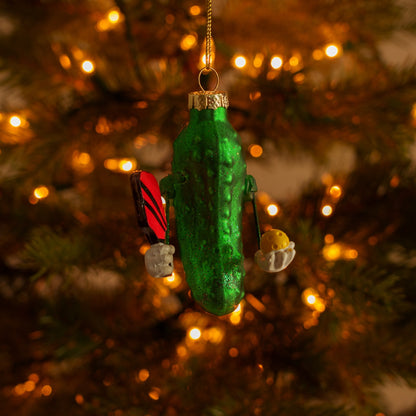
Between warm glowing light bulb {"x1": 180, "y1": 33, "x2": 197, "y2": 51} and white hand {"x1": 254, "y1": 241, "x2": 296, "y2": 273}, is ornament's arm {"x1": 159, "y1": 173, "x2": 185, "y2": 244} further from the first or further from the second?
warm glowing light bulb {"x1": 180, "y1": 33, "x2": 197, "y2": 51}

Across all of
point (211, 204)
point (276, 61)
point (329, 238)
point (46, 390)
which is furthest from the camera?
point (46, 390)

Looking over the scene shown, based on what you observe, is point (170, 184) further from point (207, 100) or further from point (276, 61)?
point (276, 61)

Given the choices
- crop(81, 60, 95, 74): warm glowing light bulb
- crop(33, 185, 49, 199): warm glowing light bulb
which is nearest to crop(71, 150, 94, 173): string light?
crop(33, 185, 49, 199): warm glowing light bulb

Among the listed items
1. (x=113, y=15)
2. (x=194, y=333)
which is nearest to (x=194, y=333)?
(x=194, y=333)

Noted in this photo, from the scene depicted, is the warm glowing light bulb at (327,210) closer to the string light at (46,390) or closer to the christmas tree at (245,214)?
the christmas tree at (245,214)

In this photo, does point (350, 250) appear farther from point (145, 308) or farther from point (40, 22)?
point (40, 22)

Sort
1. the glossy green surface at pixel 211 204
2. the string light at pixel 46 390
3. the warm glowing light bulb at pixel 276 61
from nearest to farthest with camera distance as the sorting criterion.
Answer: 1. the glossy green surface at pixel 211 204
2. the warm glowing light bulb at pixel 276 61
3. the string light at pixel 46 390

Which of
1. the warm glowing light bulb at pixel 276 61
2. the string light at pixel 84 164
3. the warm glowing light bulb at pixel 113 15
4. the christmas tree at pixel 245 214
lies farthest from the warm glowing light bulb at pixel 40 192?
the warm glowing light bulb at pixel 276 61
